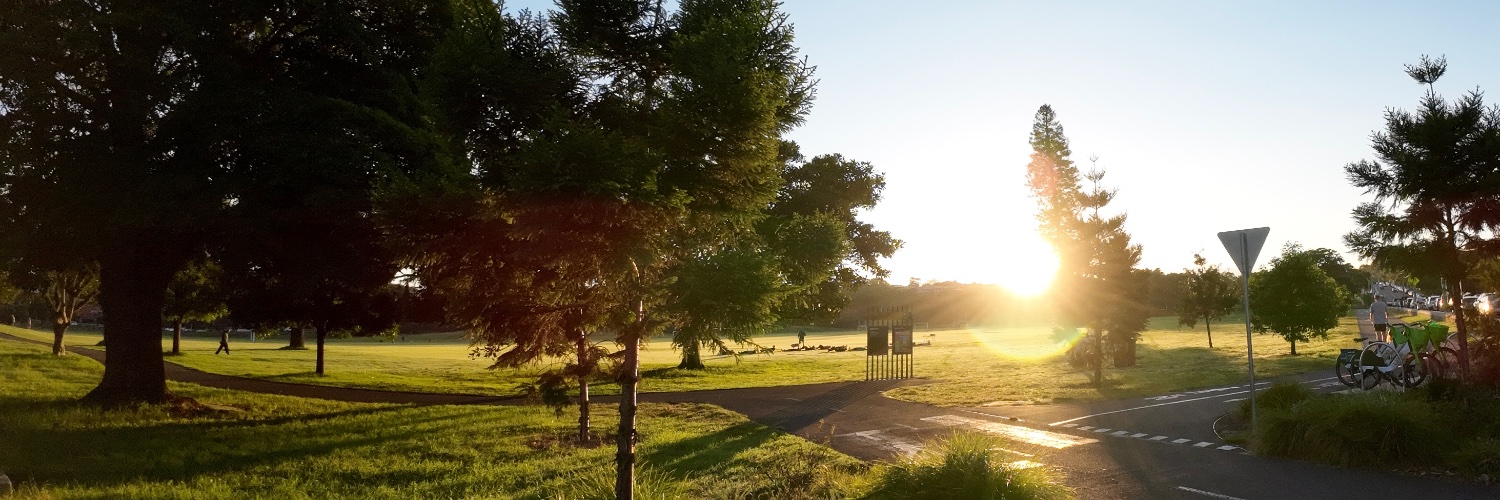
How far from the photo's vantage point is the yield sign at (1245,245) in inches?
434

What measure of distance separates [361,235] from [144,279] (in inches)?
172

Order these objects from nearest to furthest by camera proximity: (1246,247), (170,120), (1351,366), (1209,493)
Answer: (1209,493) → (1246,247) → (170,120) → (1351,366)

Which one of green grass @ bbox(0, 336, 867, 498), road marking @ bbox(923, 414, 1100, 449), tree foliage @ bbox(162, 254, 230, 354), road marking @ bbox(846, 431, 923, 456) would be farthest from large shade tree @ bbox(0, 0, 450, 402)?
tree foliage @ bbox(162, 254, 230, 354)


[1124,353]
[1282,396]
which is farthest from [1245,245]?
[1124,353]

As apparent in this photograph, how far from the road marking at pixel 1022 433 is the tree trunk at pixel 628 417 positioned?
706 centimetres

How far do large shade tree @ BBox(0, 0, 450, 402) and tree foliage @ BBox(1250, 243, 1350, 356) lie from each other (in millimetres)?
33014

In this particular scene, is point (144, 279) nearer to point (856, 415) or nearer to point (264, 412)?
point (264, 412)

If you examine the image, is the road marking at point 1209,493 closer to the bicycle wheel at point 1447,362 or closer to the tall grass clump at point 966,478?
the tall grass clump at point 966,478

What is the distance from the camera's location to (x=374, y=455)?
38.4 ft

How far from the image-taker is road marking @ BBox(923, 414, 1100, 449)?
1231cm

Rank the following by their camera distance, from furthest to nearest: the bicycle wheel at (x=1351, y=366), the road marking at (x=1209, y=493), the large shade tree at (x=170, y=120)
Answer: the bicycle wheel at (x=1351, y=366) → the large shade tree at (x=170, y=120) → the road marking at (x=1209, y=493)

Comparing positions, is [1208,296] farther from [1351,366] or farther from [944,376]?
[1351,366]

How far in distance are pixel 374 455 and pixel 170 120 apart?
640 cm

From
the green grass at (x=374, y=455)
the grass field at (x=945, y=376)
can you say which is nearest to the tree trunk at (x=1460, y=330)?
the grass field at (x=945, y=376)
